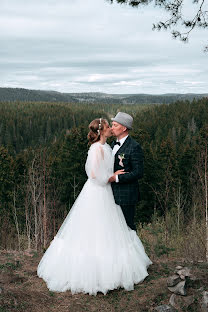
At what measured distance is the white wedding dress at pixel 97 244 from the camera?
625cm

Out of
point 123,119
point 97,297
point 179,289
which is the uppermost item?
point 123,119

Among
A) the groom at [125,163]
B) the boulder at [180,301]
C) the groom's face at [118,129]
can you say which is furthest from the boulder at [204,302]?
the groom's face at [118,129]

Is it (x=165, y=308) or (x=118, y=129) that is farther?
(x=118, y=129)

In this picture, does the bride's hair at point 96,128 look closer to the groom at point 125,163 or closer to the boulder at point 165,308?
the groom at point 125,163

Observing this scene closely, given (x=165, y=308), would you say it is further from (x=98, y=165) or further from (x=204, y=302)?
(x=98, y=165)

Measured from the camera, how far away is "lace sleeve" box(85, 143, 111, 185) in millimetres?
6191

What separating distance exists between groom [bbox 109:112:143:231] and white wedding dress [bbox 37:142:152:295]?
0.16m

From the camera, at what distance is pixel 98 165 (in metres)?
6.23

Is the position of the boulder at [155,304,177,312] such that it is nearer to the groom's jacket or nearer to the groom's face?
the groom's jacket

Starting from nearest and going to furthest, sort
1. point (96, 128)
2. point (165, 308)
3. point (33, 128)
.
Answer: point (165, 308) < point (96, 128) < point (33, 128)

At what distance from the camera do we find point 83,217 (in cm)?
648

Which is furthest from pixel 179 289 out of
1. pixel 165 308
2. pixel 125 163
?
pixel 125 163

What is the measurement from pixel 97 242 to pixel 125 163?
1498mm

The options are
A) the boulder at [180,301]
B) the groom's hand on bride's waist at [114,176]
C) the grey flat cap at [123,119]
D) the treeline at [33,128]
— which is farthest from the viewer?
the treeline at [33,128]
